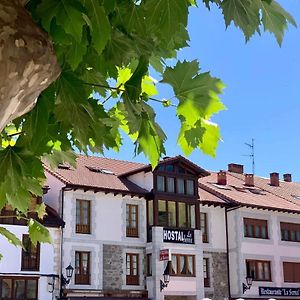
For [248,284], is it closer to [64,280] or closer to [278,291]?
[278,291]

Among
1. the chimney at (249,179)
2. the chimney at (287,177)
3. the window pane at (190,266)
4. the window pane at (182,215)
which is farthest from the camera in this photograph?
the chimney at (287,177)

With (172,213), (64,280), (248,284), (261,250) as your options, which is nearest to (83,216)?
(64,280)

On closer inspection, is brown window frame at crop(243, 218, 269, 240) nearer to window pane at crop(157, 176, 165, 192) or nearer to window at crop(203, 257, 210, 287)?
window at crop(203, 257, 210, 287)

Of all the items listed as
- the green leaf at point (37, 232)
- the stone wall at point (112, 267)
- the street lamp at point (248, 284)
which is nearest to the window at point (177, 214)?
the stone wall at point (112, 267)

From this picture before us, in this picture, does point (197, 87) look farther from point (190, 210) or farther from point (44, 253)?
point (190, 210)

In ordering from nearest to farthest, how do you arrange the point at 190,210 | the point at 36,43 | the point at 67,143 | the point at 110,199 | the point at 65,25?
1. the point at 36,43
2. the point at 65,25
3. the point at 67,143
4. the point at 110,199
5. the point at 190,210

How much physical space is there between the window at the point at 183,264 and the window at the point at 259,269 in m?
3.32

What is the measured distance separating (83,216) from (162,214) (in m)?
4.10

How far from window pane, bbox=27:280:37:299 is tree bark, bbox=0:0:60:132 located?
23.3 meters

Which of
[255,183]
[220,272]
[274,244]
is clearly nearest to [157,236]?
[220,272]

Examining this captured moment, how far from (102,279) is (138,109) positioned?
2465 cm

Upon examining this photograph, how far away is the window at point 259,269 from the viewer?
3030cm

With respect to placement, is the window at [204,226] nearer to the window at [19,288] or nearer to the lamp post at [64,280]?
the lamp post at [64,280]

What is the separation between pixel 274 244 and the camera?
102ft
